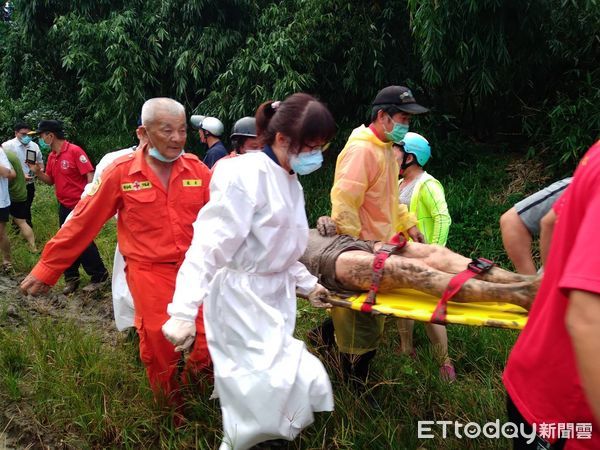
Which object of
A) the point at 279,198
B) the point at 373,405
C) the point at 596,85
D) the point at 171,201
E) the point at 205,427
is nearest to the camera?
the point at 279,198

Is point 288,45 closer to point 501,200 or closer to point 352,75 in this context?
point 352,75

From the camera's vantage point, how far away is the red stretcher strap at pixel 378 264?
2.59 meters

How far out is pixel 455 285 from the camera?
259cm

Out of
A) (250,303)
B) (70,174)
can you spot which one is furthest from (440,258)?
(70,174)

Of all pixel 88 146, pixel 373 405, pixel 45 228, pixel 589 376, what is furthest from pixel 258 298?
pixel 88 146

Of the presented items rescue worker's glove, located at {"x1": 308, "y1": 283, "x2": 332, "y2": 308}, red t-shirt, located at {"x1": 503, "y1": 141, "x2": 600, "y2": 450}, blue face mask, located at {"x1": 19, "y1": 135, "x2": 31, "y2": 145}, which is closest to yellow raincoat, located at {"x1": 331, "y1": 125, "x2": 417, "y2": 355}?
rescue worker's glove, located at {"x1": 308, "y1": 283, "x2": 332, "y2": 308}

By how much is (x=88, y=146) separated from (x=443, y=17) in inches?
361

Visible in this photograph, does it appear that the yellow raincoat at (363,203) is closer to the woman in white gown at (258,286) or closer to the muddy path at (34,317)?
the woman in white gown at (258,286)

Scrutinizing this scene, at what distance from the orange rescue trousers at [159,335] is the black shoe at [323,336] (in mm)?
809

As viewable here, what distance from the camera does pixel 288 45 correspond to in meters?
7.15

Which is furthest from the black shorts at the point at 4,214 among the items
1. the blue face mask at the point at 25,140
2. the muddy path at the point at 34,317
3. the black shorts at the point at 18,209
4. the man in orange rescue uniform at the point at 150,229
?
the man in orange rescue uniform at the point at 150,229

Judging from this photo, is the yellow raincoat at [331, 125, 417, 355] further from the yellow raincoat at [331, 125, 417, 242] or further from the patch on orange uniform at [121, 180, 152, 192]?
the patch on orange uniform at [121, 180, 152, 192]

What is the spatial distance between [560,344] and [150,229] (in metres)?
2.17

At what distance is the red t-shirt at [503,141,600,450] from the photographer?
1.01 metres
